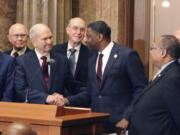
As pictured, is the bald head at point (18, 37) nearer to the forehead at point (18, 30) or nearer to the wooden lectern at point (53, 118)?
the forehead at point (18, 30)

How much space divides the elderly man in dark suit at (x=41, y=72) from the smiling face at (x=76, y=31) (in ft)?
2.07

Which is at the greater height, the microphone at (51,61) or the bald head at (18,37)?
the bald head at (18,37)

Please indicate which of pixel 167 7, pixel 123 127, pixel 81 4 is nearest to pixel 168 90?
pixel 123 127

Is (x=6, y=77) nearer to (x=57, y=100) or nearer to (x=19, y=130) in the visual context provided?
(x=57, y=100)

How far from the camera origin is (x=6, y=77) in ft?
17.1

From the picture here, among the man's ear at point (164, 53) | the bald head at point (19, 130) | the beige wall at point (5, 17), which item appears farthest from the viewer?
the beige wall at point (5, 17)

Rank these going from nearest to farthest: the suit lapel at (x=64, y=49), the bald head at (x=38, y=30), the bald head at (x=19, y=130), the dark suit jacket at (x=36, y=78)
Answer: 1. the bald head at (x=19, y=130)
2. the dark suit jacket at (x=36, y=78)
3. the bald head at (x=38, y=30)
4. the suit lapel at (x=64, y=49)

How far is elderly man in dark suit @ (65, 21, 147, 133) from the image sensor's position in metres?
5.09

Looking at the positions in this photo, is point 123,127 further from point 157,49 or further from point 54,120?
point 54,120

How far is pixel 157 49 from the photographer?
4.48 m

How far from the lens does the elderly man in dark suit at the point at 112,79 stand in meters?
5.09

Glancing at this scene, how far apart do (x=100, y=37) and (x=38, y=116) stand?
1.71 meters

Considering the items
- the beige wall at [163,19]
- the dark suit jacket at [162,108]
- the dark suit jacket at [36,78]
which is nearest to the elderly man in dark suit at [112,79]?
the dark suit jacket at [36,78]

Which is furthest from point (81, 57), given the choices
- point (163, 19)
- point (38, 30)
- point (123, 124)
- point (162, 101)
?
point (162, 101)
